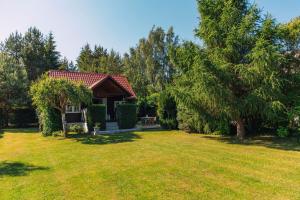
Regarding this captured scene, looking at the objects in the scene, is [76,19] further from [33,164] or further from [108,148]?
[33,164]

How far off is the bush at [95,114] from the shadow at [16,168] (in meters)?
9.80

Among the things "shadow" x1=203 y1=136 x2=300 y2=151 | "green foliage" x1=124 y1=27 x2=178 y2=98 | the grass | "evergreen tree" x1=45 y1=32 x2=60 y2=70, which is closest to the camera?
the grass

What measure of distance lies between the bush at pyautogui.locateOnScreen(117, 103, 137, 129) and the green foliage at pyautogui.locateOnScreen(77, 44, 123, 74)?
2446 cm

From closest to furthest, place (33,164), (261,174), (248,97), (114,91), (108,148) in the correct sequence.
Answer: (261,174) → (33,164) → (108,148) → (248,97) → (114,91)

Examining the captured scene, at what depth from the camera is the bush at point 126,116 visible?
23.3 m

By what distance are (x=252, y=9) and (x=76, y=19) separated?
35.3ft

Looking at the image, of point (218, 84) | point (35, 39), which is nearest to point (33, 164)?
point (218, 84)

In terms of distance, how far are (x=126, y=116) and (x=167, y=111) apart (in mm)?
3669

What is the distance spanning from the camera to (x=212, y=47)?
1745cm

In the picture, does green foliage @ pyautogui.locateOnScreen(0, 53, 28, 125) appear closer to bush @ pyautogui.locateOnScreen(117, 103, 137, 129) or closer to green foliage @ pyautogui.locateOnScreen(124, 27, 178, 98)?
bush @ pyautogui.locateOnScreen(117, 103, 137, 129)

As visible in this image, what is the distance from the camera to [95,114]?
21.3m

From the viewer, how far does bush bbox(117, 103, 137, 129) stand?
918 inches

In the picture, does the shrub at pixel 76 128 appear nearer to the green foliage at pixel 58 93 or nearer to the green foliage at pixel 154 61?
the green foliage at pixel 58 93

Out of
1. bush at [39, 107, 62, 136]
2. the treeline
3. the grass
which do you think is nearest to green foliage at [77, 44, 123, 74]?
bush at [39, 107, 62, 136]
